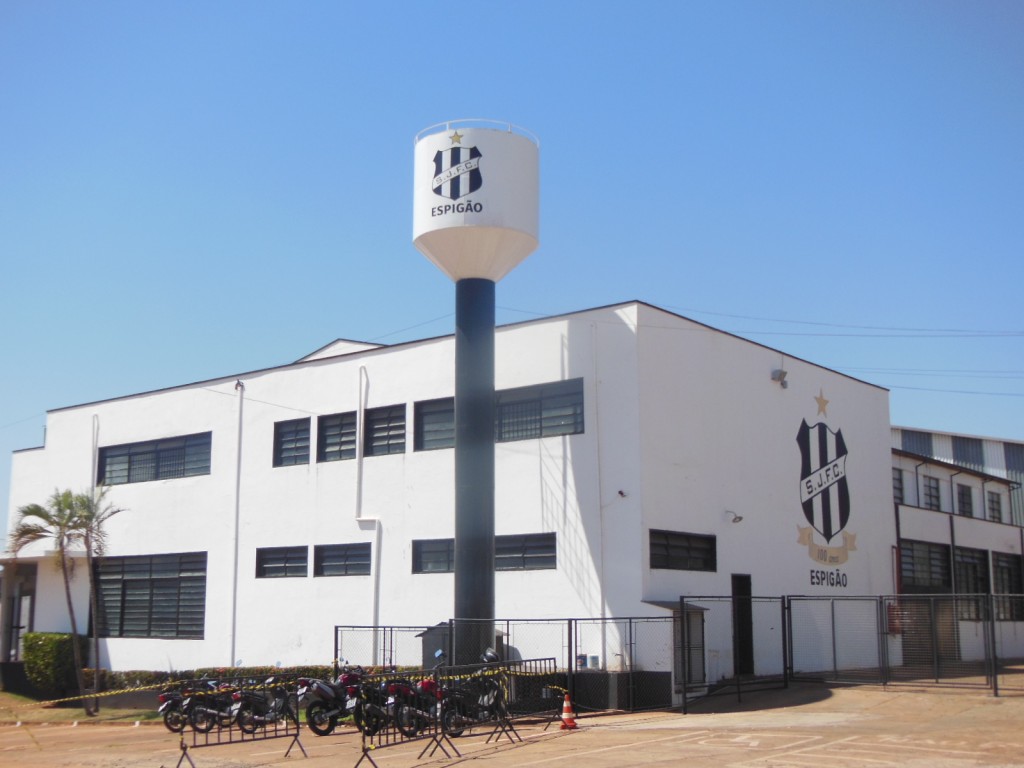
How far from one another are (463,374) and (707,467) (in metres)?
6.06

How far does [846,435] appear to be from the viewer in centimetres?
3116

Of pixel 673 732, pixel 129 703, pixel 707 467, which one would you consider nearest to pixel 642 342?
pixel 707 467

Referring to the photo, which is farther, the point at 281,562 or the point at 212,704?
the point at 281,562

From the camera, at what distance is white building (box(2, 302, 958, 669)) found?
24406 millimetres

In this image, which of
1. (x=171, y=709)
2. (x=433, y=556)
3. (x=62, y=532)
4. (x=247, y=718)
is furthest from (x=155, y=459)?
(x=247, y=718)

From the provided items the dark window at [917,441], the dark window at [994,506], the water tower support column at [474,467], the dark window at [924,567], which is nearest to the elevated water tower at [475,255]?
the water tower support column at [474,467]

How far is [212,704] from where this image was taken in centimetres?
2081

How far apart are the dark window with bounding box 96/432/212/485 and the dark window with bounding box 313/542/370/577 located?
219 inches

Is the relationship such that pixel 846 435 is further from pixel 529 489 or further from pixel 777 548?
pixel 529 489

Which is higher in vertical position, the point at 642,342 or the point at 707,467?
the point at 642,342

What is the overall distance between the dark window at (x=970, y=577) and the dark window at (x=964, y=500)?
6.36ft

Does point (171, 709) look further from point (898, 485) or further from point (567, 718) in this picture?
point (898, 485)

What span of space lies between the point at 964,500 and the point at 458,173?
2528 centimetres

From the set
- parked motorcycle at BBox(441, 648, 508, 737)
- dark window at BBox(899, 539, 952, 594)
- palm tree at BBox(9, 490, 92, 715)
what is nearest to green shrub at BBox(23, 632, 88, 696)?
palm tree at BBox(9, 490, 92, 715)
